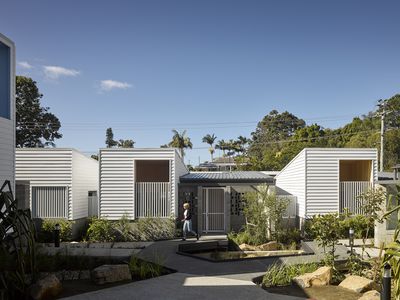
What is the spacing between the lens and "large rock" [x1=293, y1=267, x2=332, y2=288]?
27.0 ft

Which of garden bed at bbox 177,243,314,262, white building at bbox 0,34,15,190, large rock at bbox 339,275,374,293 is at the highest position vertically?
white building at bbox 0,34,15,190

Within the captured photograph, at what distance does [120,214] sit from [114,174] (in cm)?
170

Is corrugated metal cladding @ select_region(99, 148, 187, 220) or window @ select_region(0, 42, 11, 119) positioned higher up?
window @ select_region(0, 42, 11, 119)

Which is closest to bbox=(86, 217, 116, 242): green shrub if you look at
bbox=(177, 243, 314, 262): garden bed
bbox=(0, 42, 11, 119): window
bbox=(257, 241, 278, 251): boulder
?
bbox=(177, 243, 314, 262): garden bed

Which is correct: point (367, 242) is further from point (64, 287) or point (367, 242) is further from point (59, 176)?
point (59, 176)

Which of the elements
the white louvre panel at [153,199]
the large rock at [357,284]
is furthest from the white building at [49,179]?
the large rock at [357,284]

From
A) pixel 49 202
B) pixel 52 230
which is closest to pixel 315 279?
pixel 52 230

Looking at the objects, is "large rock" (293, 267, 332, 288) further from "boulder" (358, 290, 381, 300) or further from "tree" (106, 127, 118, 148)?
"tree" (106, 127, 118, 148)

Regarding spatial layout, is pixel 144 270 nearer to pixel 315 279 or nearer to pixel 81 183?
pixel 315 279

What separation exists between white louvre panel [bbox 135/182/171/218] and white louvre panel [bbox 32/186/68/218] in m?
3.07

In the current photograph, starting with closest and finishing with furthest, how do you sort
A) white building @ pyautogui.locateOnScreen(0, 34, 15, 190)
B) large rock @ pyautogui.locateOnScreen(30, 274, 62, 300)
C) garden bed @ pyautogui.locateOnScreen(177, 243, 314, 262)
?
1. large rock @ pyautogui.locateOnScreen(30, 274, 62, 300)
2. white building @ pyautogui.locateOnScreen(0, 34, 15, 190)
3. garden bed @ pyautogui.locateOnScreen(177, 243, 314, 262)

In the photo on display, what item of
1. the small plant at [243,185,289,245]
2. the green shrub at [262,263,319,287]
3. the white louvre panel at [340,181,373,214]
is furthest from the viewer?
the white louvre panel at [340,181,373,214]

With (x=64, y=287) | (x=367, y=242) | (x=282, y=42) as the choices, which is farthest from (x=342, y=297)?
(x=282, y=42)

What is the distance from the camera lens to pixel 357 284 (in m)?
7.81
